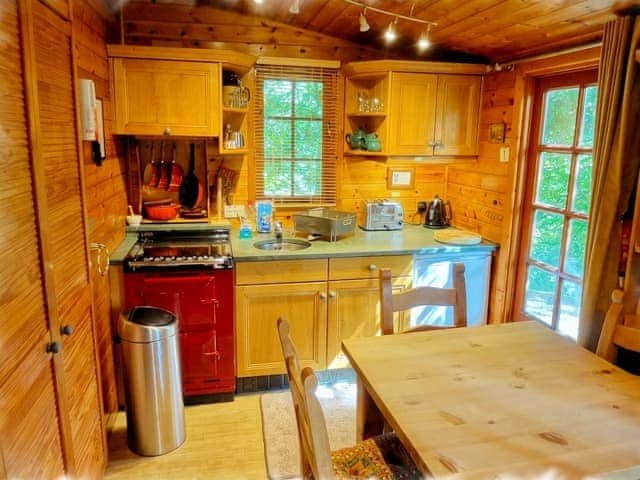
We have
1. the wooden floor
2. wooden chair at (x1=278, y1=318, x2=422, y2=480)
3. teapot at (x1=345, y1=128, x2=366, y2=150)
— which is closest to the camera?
wooden chair at (x1=278, y1=318, x2=422, y2=480)

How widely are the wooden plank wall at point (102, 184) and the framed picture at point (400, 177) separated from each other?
1.85 meters

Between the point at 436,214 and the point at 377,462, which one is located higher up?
the point at 436,214

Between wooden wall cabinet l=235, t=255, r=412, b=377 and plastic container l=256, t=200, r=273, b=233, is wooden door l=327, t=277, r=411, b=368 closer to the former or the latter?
wooden wall cabinet l=235, t=255, r=412, b=377

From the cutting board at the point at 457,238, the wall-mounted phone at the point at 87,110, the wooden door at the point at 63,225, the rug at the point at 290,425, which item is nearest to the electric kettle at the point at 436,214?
the cutting board at the point at 457,238

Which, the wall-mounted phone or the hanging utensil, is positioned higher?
the wall-mounted phone

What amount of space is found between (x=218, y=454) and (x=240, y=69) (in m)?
2.22

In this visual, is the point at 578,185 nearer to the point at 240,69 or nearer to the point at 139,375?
the point at 240,69

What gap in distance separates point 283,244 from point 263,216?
0.95 ft

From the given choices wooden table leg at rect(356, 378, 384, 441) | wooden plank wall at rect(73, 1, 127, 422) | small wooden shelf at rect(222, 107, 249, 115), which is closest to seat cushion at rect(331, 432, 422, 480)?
wooden table leg at rect(356, 378, 384, 441)

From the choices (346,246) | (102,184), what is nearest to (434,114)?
(346,246)

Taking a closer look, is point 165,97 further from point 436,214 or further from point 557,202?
point 557,202

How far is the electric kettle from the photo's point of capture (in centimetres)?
354

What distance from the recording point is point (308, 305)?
286 centimetres

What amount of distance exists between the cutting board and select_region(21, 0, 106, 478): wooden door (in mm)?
2073
